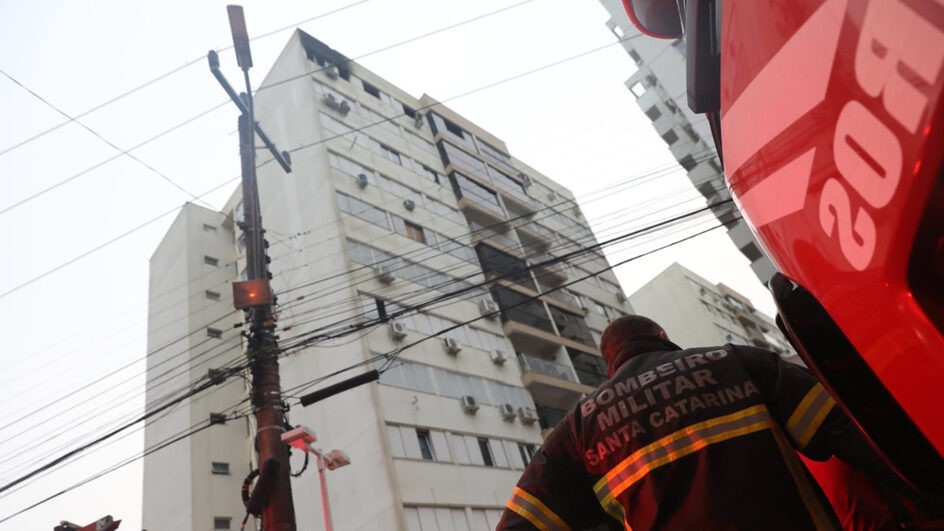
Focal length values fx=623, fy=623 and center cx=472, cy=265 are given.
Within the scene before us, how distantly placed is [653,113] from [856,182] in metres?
32.8

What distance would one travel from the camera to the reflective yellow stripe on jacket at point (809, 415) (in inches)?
66.1

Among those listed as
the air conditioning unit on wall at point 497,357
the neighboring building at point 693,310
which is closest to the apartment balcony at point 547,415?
the air conditioning unit on wall at point 497,357

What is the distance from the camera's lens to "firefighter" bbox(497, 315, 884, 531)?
1.62 metres

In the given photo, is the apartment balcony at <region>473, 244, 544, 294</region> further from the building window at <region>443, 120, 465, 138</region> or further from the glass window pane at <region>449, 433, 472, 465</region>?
the glass window pane at <region>449, 433, 472, 465</region>

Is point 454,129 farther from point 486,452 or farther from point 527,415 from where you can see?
point 486,452

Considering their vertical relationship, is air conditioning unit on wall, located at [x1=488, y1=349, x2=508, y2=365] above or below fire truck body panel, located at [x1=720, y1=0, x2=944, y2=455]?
above

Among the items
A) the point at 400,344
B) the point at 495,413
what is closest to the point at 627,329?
the point at 400,344

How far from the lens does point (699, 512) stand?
5.39 ft

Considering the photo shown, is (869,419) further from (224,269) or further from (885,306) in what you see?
(224,269)

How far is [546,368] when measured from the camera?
84.1ft

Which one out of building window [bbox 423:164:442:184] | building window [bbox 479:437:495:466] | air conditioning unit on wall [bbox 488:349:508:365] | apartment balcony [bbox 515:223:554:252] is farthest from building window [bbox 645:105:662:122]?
building window [bbox 479:437:495:466]

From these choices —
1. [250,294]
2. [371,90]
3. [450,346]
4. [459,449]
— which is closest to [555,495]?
[250,294]

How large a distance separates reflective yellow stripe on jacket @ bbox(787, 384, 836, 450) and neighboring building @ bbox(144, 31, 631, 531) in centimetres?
1122

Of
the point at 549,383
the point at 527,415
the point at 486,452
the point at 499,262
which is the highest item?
the point at 499,262
